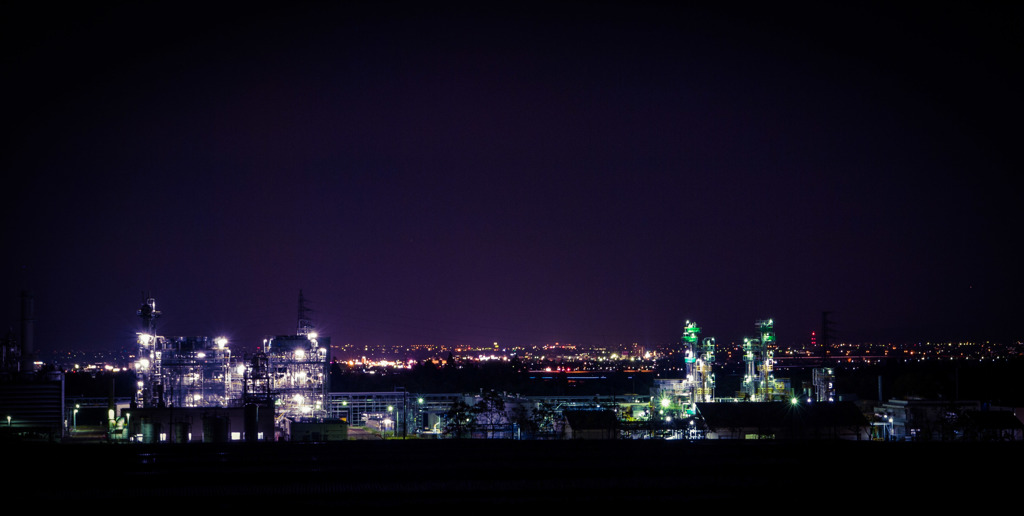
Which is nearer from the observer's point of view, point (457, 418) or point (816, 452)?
point (816, 452)

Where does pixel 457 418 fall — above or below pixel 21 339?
below

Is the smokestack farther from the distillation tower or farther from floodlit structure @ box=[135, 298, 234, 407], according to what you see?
the distillation tower

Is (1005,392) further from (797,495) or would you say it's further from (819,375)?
(797,495)

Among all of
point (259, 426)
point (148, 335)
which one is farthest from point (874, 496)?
point (148, 335)

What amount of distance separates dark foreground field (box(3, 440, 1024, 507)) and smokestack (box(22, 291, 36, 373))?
25111 mm

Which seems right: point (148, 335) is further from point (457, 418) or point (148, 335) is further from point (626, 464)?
point (626, 464)

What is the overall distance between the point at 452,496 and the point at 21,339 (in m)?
43.9

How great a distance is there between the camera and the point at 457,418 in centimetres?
4884

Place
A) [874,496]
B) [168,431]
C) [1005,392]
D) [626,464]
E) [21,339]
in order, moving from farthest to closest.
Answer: [1005,392]
[21,339]
[168,431]
[626,464]
[874,496]

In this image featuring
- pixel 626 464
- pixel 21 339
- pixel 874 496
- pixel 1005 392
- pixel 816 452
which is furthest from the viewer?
pixel 1005 392

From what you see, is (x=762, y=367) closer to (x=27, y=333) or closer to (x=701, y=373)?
(x=701, y=373)

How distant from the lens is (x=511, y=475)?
1174 inches

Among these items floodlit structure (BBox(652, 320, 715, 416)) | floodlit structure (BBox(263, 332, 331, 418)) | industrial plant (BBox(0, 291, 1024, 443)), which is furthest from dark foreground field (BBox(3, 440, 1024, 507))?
floodlit structure (BBox(652, 320, 715, 416))

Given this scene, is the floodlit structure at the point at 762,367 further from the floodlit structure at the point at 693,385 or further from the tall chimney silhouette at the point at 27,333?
the tall chimney silhouette at the point at 27,333
